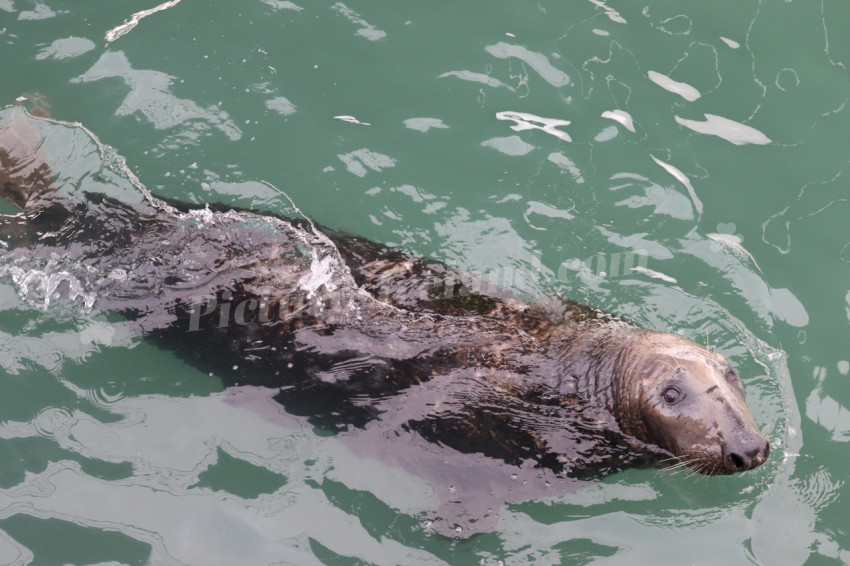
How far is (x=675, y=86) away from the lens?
804cm

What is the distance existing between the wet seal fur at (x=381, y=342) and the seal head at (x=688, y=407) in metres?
0.02

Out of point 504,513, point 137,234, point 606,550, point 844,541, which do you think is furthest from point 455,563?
point 137,234

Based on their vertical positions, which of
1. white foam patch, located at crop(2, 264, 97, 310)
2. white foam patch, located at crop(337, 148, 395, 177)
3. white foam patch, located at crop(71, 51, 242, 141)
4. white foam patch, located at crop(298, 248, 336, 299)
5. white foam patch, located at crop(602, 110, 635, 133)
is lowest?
white foam patch, located at crop(2, 264, 97, 310)

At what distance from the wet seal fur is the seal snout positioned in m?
0.30

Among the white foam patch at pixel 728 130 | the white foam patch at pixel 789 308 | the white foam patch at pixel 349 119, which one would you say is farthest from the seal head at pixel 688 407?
the white foam patch at pixel 349 119

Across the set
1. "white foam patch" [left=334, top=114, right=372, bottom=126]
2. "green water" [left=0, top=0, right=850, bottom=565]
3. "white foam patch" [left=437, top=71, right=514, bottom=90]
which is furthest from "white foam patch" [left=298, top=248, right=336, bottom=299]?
"white foam patch" [left=437, top=71, right=514, bottom=90]

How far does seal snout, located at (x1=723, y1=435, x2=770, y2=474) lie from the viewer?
4961 mm

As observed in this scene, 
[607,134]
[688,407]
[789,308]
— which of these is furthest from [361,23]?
[688,407]

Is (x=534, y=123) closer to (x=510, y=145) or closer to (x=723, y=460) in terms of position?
(x=510, y=145)

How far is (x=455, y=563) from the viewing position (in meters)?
5.74

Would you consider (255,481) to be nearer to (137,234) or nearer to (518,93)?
(137,234)

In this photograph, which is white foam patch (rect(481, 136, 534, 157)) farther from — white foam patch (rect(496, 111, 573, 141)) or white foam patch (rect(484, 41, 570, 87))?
white foam patch (rect(484, 41, 570, 87))

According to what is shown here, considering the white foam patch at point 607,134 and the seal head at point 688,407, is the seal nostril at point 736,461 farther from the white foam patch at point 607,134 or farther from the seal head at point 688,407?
the white foam patch at point 607,134

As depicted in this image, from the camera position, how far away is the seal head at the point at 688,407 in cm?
504
